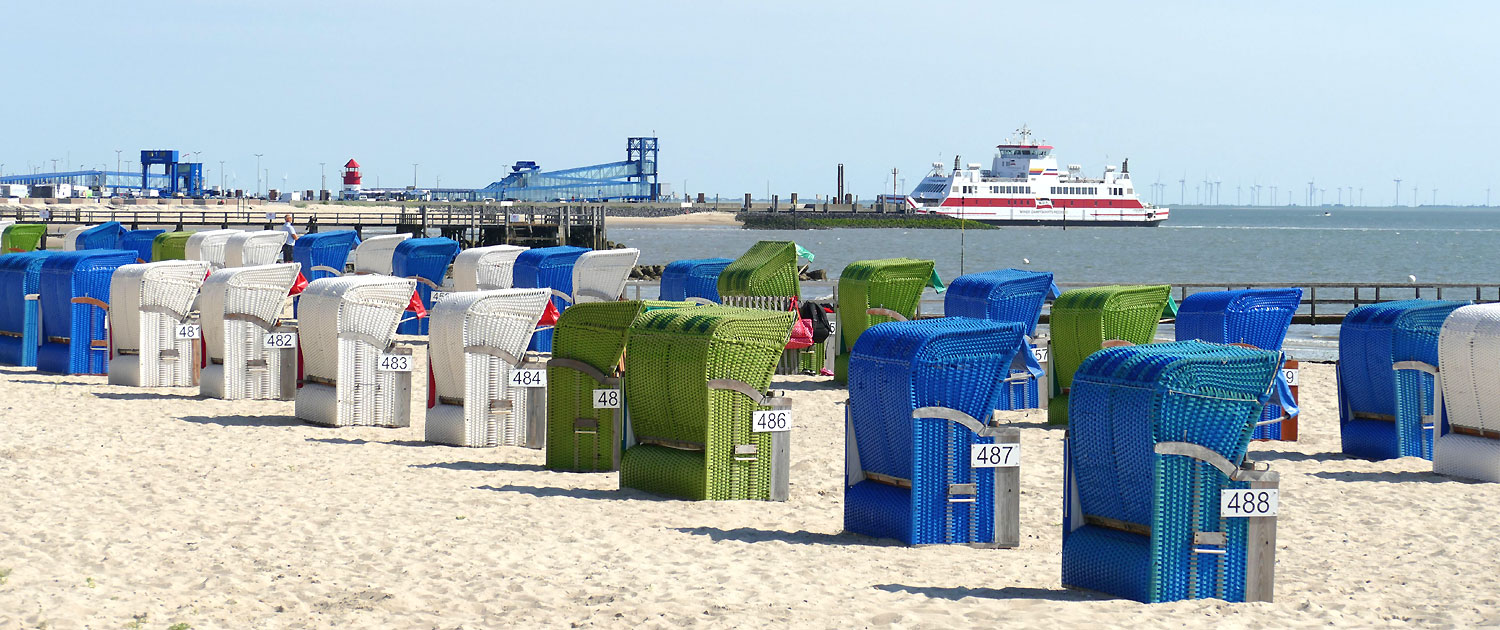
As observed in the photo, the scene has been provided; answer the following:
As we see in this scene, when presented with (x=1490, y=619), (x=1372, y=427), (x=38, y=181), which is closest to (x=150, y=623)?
(x=1490, y=619)

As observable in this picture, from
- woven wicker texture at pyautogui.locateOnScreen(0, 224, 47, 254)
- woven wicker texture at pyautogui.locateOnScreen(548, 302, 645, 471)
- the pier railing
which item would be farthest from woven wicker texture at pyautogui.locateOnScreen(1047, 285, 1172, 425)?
woven wicker texture at pyautogui.locateOnScreen(0, 224, 47, 254)

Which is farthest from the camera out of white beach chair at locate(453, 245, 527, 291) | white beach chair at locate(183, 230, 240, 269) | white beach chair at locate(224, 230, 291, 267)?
white beach chair at locate(183, 230, 240, 269)

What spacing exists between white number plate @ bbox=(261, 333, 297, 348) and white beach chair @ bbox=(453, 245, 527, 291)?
6222 mm

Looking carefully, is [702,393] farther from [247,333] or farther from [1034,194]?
[1034,194]

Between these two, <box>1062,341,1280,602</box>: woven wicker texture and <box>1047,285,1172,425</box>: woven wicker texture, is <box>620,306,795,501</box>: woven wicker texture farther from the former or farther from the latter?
<box>1047,285,1172,425</box>: woven wicker texture

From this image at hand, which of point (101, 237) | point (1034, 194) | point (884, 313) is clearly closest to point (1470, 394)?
point (884, 313)

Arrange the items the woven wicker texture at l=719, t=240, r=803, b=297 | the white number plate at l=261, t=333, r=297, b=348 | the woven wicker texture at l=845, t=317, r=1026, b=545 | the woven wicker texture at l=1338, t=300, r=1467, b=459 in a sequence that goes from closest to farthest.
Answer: the woven wicker texture at l=845, t=317, r=1026, b=545, the woven wicker texture at l=1338, t=300, r=1467, b=459, the white number plate at l=261, t=333, r=297, b=348, the woven wicker texture at l=719, t=240, r=803, b=297

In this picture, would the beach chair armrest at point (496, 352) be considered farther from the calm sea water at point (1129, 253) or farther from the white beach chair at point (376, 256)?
the calm sea water at point (1129, 253)

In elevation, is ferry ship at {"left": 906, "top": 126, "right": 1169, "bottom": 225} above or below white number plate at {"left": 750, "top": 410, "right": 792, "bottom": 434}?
above

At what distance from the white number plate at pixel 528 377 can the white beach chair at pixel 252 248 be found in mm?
13686

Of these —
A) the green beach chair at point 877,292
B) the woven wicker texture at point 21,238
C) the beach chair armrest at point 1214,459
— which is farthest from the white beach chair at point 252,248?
the beach chair armrest at point 1214,459

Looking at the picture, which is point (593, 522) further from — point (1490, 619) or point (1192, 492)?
point (1490, 619)

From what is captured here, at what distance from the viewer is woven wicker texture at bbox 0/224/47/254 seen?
100 ft

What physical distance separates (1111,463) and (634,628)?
2.16m
